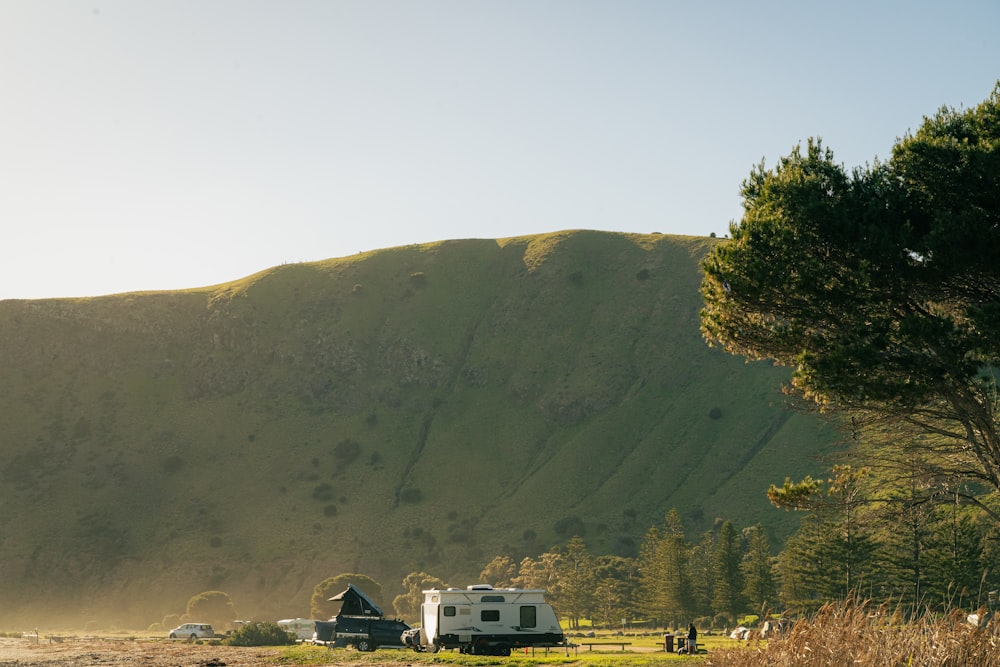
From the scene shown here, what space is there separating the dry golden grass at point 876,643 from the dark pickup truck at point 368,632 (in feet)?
96.1

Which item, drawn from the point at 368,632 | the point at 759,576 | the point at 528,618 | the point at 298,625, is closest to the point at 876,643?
the point at 528,618

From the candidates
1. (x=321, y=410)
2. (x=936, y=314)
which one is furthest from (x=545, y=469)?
(x=936, y=314)

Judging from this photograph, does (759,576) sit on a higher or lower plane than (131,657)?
lower

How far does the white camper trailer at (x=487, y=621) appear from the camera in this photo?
3666cm

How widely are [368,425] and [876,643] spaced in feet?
449

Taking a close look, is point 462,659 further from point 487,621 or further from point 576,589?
point 576,589

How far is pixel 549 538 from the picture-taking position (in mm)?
120188

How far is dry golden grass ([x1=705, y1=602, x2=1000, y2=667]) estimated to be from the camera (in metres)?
16.5

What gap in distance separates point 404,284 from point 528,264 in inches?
916

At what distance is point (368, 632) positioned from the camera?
44438 mm

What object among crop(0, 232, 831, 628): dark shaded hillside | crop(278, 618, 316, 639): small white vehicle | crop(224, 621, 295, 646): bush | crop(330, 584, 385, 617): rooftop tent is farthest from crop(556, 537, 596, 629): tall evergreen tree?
crop(330, 584, 385, 617): rooftop tent

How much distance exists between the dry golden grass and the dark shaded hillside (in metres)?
95.6

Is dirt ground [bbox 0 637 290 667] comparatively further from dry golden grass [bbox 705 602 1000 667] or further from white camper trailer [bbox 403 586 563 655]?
dry golden grass [bbox 705 602 1000 667]

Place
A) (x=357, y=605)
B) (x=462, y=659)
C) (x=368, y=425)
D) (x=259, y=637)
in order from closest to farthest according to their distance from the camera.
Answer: (x=462, y=659) → (x=357, y=605) → (x=259, y=637) → (x=368, y=425)
